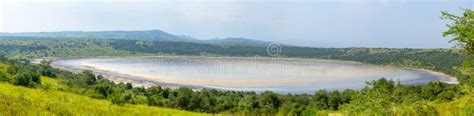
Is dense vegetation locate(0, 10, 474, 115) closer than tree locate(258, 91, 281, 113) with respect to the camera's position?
Yes

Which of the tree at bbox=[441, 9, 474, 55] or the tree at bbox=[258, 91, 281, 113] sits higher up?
the tree at bbox=[441, 9, 474, 55]

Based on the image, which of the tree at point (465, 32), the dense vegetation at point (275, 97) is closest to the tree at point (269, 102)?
the dense vegetation at point (275, 97)

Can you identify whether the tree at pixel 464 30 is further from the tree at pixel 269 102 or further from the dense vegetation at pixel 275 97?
the tree at pixel 269 102

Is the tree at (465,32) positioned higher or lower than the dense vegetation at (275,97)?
higher

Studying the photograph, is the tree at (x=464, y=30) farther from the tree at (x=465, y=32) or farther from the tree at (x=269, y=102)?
the tree at (x=269, y=102)

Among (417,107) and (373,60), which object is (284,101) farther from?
(373,60)

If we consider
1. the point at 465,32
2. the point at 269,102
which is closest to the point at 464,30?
the point at 465,32

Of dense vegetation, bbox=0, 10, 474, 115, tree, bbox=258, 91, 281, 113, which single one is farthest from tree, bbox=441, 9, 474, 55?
tree, bbox=258, 91, 281, 113

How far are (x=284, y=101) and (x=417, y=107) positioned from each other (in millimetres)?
43606

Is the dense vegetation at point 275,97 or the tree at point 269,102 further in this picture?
the tree at point 269,102

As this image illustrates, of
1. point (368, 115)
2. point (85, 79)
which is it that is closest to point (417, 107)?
point (368, 115)

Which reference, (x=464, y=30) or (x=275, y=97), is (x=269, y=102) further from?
(x=464, y=30)

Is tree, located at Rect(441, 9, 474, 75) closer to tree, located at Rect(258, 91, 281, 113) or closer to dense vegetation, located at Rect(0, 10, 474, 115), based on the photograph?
dense vegetation, located at Rect(0, 10, 474, 115)

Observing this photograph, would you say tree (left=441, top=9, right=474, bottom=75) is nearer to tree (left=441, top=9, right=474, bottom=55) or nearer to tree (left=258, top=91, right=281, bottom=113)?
tree (left=441, top=9, right=474, bottom=55)
